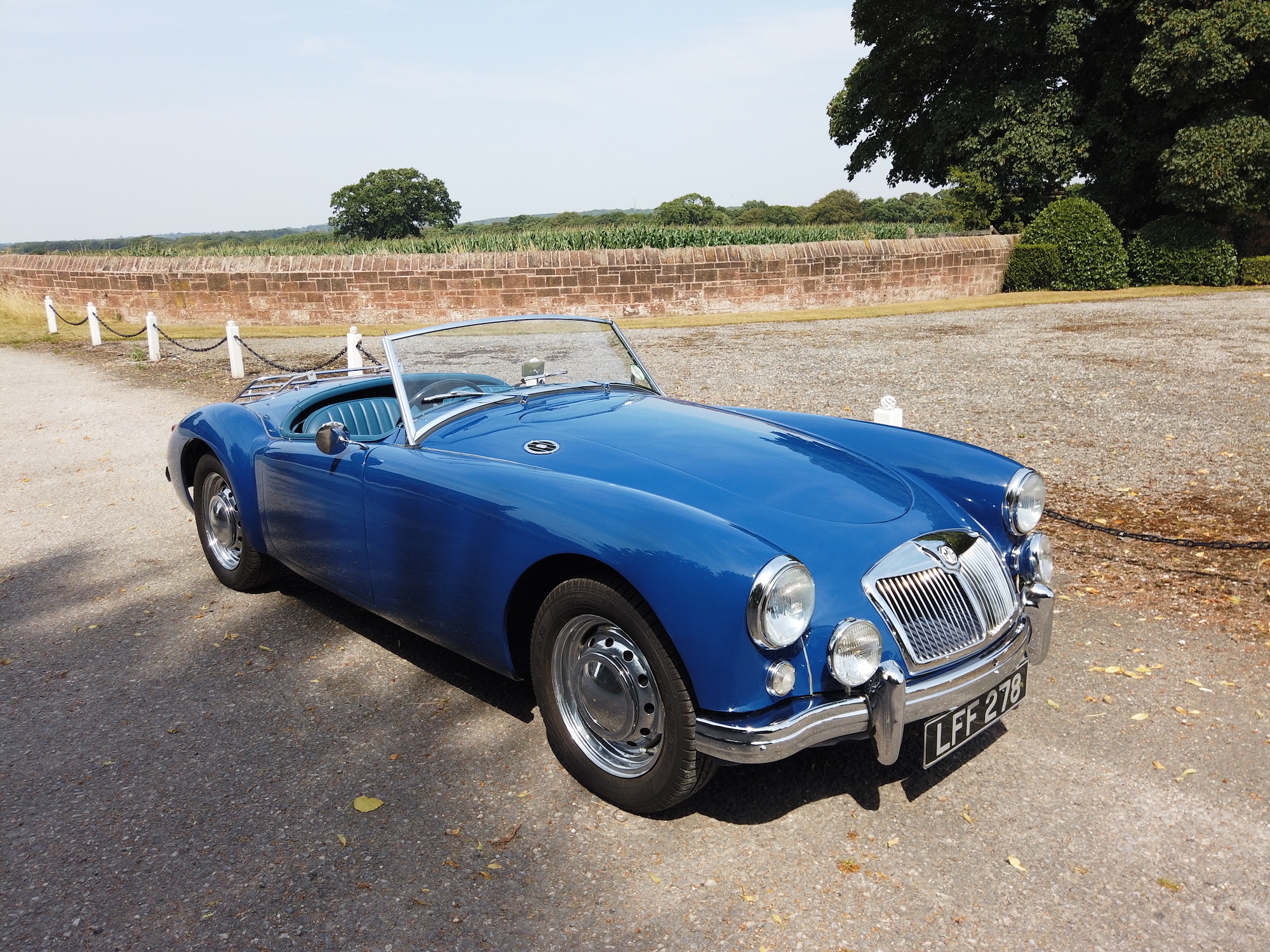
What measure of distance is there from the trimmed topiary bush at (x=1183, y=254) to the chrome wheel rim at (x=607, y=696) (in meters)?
22.4

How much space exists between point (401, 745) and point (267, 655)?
1115 mm

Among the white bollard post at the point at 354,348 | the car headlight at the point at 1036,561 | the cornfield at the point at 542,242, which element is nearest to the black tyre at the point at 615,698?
the car headlight at the point at 1036,561

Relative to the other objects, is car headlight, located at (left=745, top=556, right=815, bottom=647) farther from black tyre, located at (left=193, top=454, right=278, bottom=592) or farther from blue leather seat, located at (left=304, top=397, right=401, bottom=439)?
black tyre, located at (left=193, top=454, right=278, bottom=592)

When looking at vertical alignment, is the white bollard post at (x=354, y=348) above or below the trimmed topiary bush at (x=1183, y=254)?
below

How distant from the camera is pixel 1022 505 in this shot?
3.34 meters

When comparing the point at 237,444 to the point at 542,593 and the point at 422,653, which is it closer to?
the point at 422,653

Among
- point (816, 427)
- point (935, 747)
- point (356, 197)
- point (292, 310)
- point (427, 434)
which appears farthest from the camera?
point (356, 197)

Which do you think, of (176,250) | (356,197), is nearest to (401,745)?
(176,250)

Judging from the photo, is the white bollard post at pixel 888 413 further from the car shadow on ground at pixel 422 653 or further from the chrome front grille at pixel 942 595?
the car shadow on ground at pixel 422 653

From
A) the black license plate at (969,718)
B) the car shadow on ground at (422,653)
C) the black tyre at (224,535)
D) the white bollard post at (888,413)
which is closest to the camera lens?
the black license plate at (969,718)

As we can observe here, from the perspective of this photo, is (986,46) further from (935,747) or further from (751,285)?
(935,747)

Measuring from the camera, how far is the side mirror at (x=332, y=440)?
3.62m

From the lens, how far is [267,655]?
4031 mm

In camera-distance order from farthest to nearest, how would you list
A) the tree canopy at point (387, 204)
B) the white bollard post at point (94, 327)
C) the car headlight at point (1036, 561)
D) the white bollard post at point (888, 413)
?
the tree canopy at point (387, 204) → the white bollard post at point (94, 327) → the white bollard post at point (888, 413) → the car headlight at point (1036, 561)
